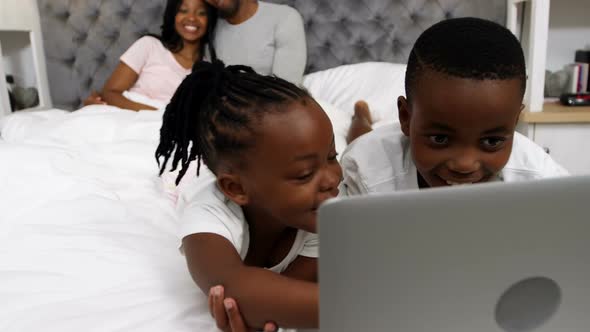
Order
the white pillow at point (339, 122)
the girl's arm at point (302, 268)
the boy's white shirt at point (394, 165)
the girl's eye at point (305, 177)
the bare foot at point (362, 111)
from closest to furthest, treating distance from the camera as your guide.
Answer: the girl's eye at point (305, 177) → the girl's arm at point (302, 268) → the boy's white shirt at point (394, 165) → the white pillow at point (339, 122) → the bare foot at point (362, 111)

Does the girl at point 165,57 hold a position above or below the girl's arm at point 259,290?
above

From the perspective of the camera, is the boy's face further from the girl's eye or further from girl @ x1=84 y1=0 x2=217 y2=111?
girl @ x1=84 y1=0 x2=217 y2=111

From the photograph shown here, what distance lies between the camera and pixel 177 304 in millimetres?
709

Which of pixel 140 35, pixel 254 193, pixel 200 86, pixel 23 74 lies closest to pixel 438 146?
pixel 254 193

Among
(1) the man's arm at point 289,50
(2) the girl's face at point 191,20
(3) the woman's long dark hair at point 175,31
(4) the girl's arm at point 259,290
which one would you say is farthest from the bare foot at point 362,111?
(4) the girl's arm at point 259,290

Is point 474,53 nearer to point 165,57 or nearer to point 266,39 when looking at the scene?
point 266,39

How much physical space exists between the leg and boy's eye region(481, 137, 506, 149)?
0.80 metres

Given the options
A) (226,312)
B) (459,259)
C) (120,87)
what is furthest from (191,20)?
(459,259)

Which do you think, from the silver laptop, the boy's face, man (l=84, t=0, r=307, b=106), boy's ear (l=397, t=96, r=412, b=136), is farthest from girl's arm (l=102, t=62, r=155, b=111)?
the silver laptop

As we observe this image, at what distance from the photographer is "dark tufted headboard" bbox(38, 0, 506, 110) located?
202 cm

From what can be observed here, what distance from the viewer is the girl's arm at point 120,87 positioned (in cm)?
193

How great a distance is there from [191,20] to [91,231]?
49.4 inches

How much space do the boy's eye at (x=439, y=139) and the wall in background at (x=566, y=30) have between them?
156cm

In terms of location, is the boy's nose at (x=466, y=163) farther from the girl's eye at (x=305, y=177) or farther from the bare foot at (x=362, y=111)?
the bare foot at (x=362, y=111)
